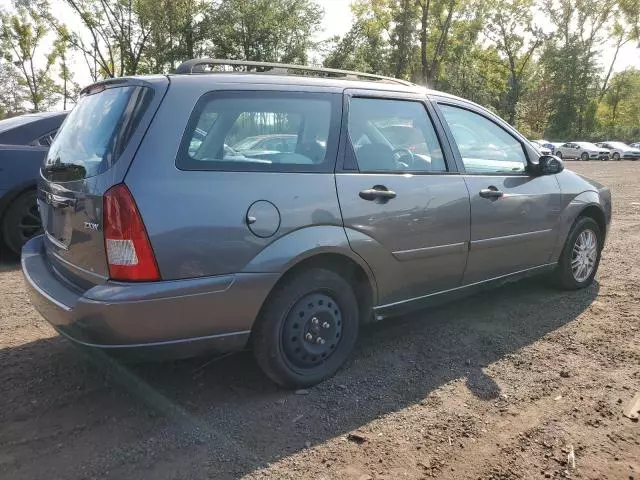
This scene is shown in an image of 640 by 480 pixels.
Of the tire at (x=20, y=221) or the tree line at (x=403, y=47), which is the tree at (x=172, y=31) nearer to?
the tree line at (x=403, y=47)

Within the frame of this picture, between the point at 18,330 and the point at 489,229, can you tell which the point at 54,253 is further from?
the point at 489,229

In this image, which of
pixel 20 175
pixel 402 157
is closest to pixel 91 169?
pixel 402 157

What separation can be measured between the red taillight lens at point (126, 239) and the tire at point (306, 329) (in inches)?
27.6

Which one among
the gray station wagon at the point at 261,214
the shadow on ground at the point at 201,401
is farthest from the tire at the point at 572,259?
the gray station wagon at the point at 261,214

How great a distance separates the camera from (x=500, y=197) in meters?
4.02

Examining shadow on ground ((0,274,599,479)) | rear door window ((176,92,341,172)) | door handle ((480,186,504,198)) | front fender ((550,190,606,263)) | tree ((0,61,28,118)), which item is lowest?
shadow on ground ((0,274,599,479))

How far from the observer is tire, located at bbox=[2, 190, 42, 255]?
19.0ft

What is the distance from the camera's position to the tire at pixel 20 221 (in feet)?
19.0

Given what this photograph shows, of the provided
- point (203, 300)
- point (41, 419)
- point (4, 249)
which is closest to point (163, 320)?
point (203, 300)

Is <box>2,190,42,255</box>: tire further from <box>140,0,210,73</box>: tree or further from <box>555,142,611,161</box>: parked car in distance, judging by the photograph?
<box>555,142,611,161</box>: parked car in distance

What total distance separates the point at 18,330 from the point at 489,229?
358cm

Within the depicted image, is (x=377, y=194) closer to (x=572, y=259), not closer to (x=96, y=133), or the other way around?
(x=96, y=133)

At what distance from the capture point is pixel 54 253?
316 cm

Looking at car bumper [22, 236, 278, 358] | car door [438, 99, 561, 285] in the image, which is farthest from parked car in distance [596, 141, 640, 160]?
car bumper [22, 236, 278, 358]
